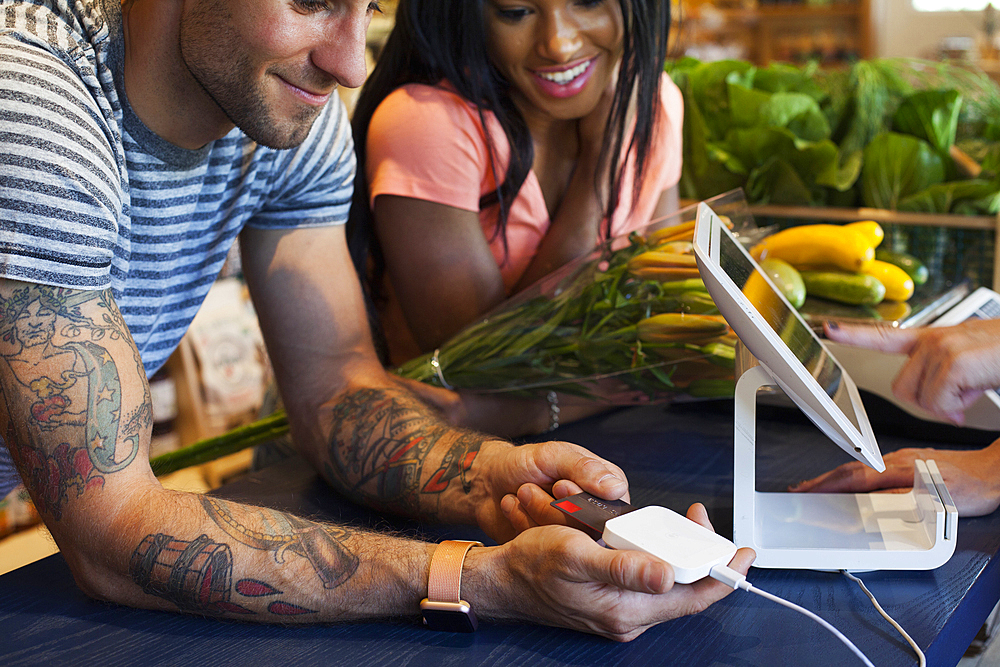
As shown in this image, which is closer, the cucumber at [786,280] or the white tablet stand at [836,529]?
the white tablet stand at [836,529]

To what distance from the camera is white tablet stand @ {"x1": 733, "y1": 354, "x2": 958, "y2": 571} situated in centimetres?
82

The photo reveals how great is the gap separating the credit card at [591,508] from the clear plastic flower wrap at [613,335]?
0.35m

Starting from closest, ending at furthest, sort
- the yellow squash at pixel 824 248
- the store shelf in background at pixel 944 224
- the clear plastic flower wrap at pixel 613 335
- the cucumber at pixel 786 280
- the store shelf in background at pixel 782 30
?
the clear plastic flower wrap at pixel 613 335, the cucumber at pixel 786 280, the yellow squash at pixel 824 248, the store shelf in background at pixel 944 224, the store shelf in background at pixel 782 30

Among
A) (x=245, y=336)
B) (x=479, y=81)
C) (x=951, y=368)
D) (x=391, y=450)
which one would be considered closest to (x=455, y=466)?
(x=391, y=450)

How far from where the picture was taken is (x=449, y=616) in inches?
29.9

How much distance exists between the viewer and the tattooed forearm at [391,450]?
990 mm

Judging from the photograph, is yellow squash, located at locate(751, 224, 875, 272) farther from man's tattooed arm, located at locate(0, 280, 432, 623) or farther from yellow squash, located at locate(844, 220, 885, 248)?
man's tattooed arm, located at locate(0, 280, 432, 623)

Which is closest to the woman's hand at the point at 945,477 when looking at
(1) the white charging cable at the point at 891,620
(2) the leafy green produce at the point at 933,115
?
(1) the white charging cable at the point at 891,620

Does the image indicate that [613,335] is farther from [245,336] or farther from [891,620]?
[245,336]

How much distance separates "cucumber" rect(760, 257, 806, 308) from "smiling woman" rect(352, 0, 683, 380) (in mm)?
285

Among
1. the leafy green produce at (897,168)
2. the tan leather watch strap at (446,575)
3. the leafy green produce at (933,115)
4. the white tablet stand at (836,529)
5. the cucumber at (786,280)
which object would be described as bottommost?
the white tablet stand at (836,529)

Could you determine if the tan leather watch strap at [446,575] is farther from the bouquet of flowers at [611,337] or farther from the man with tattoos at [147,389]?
the bouquet of flowers at [611,337]

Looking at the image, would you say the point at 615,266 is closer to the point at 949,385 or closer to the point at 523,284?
the point at 523,284

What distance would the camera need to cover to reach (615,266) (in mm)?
1162
